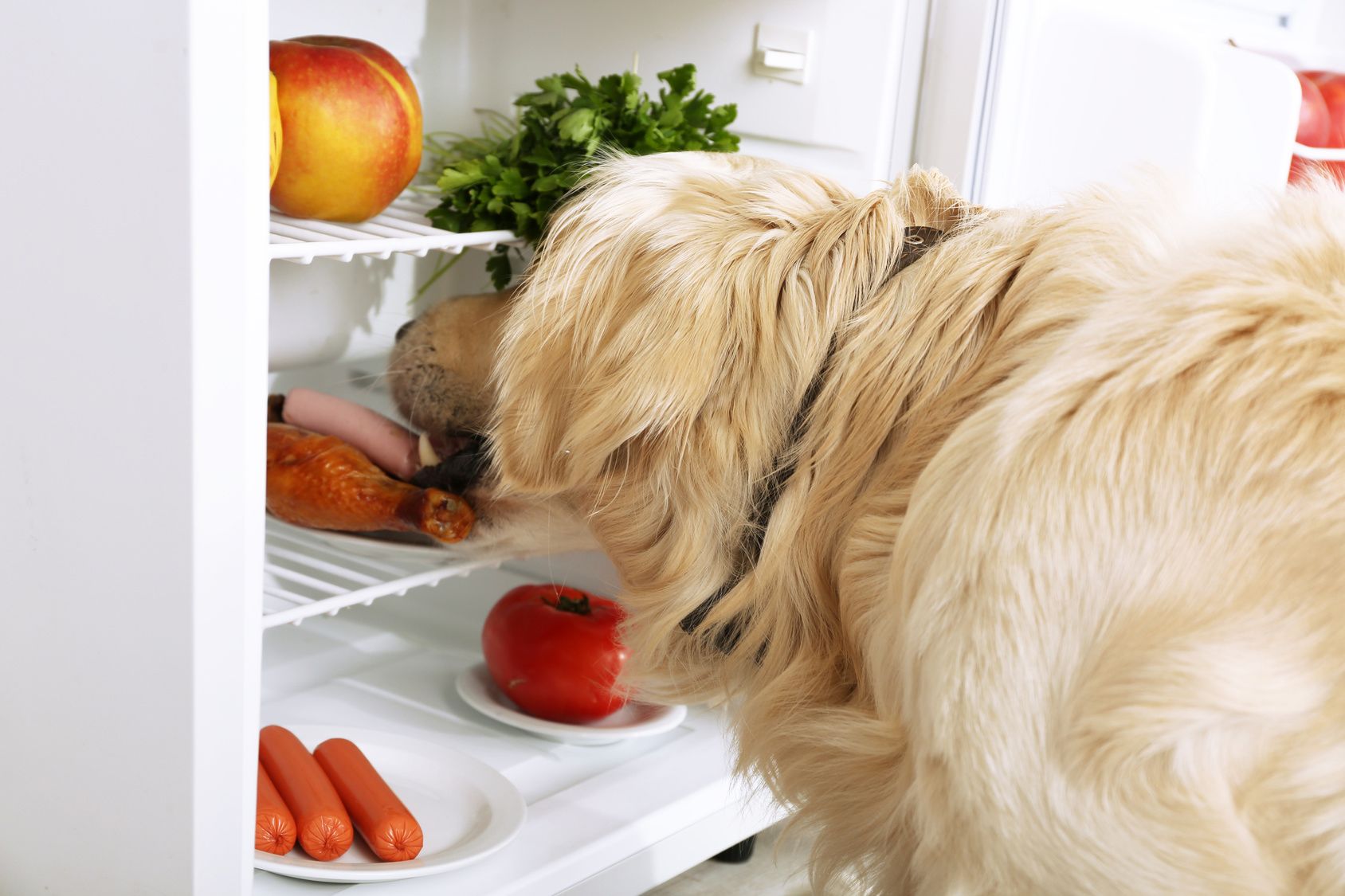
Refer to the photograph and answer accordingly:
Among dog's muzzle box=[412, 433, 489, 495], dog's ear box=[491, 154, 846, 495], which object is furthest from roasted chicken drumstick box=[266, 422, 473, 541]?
dog's ear box=[491, 154, 846, 495]

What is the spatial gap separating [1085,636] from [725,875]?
86cm

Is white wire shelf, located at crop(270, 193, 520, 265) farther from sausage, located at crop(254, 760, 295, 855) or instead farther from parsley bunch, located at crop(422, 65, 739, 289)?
sausage, located at crop(254, 760, 295, 855)

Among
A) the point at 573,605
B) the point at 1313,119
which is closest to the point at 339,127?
the point at 573,605

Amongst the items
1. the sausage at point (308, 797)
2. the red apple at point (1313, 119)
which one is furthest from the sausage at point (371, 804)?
the red apple at point (1313, 119)

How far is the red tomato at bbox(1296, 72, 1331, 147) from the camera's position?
4.56 ft

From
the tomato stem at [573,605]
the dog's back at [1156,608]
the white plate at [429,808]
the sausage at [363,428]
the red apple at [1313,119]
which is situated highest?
the red apple at [1313,119]

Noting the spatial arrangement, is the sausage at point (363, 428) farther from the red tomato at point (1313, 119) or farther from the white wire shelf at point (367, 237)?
the red tomato at point (1313, 119)

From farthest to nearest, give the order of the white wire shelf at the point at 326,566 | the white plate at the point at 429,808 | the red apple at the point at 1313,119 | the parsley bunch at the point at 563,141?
1. the red apple at the point at 1313,119
2. the white wire shelf at the point at 326,566
3. the parsley bunch at the point at 563,141
4. the white plate at the point at 429,808

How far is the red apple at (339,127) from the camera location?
3.51ft

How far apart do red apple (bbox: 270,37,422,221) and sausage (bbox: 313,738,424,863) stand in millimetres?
505

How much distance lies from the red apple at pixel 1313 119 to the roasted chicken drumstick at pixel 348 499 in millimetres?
1050

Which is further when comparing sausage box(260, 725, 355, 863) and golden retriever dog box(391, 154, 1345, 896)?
sausage box(260, 725, 355, 863)

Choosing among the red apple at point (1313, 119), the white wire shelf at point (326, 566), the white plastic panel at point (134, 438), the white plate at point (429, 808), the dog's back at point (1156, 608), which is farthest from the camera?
the red apple at point (1313, 119)

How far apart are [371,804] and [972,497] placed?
0.69 meters
